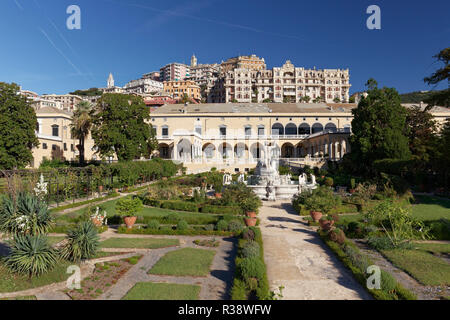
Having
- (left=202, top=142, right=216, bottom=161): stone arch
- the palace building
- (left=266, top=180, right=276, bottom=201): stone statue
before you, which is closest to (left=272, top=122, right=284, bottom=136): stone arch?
the palace building

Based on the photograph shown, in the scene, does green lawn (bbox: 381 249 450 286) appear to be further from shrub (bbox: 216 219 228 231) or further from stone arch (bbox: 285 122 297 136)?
stone arch (bbox: 285 122 297 136)

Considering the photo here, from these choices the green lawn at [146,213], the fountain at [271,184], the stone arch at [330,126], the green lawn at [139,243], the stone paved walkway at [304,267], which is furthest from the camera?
the stone arch at [330,126]

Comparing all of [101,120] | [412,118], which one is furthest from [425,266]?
[101,120]

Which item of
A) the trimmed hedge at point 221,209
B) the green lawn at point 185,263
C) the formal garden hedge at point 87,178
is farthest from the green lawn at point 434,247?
the formal garden hedge at point 87,178

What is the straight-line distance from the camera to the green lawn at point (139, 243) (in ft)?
38.8

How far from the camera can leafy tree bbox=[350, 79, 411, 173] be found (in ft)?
101

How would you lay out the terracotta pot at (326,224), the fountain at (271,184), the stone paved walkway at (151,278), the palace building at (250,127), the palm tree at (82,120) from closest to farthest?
the stone paved walkway at (151,278), the terracotta pot at (326,224), the fountain at (271,184), the palm tree at (82,120), the palace building at (250,127)

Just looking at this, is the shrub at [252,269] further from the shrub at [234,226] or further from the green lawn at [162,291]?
the shrub at [234,226]

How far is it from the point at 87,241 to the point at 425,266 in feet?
37.1

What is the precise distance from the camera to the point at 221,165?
4591 centimetres

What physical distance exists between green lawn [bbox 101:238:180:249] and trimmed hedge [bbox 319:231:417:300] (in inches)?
264

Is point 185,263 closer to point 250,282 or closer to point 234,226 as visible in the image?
point 250,282

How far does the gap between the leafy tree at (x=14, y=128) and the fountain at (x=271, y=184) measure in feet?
86.1

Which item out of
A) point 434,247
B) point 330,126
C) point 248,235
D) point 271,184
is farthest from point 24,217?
point 330,126
